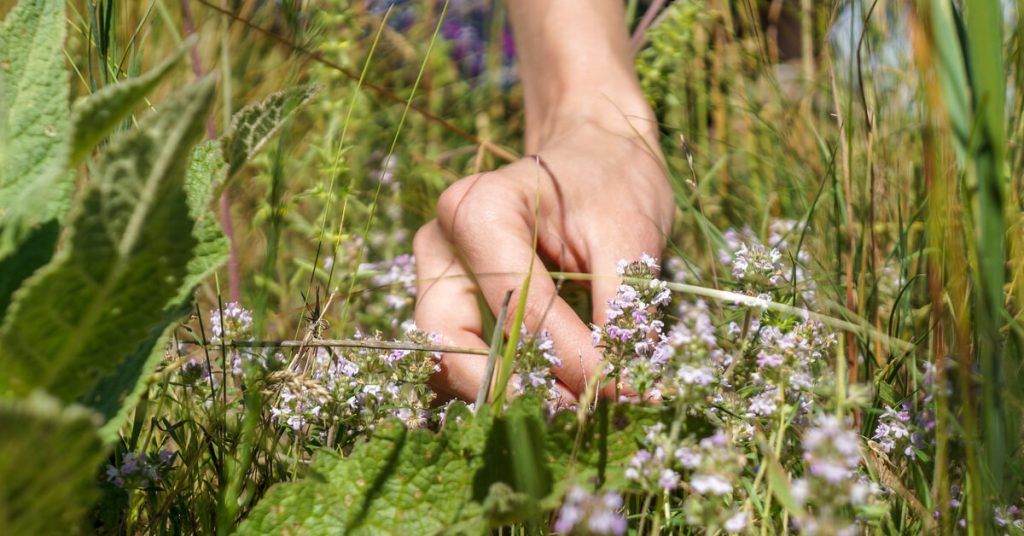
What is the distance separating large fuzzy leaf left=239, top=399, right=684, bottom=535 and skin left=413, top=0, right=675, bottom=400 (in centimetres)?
18

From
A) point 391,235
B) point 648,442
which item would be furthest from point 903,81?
point 648,442

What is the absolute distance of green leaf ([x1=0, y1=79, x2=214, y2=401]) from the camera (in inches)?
31.4

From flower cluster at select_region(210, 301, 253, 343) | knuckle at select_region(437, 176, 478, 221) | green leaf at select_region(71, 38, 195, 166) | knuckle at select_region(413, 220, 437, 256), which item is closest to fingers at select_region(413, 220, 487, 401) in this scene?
knuckle at select_region(413, 220, 437, 256)

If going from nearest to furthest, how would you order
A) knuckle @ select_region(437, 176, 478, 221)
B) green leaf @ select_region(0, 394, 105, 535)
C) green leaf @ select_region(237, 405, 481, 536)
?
green leaf @ select_region(0, 394, 105, 535) < green leaf @ select_region(237, 405, 481, 536) < knuckle @ select_region(437, 176, 478, 221)

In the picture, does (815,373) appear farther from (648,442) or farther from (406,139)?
(406,139)

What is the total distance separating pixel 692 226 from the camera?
2.54 metres

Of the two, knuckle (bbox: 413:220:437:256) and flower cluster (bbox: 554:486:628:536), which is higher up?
knuckle (bbox: 413:220:437:256)

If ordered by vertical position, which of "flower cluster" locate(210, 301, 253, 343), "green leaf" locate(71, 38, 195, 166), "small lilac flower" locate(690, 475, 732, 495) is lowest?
"small lilac flower" locate(690, 475, 732, 495)

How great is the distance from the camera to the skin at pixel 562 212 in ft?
5.31

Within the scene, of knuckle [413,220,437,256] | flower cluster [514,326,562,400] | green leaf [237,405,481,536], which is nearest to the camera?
green leaf [237,405,481,536]

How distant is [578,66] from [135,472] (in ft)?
5.49

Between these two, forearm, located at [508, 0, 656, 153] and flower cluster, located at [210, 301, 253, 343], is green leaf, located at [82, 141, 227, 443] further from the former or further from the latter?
forearm, located at [508, 0, 656, 153]

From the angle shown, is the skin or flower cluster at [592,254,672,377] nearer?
flower cluster at [592,254,672,377]

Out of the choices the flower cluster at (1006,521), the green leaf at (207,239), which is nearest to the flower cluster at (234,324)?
the green leaf at (207,239)
